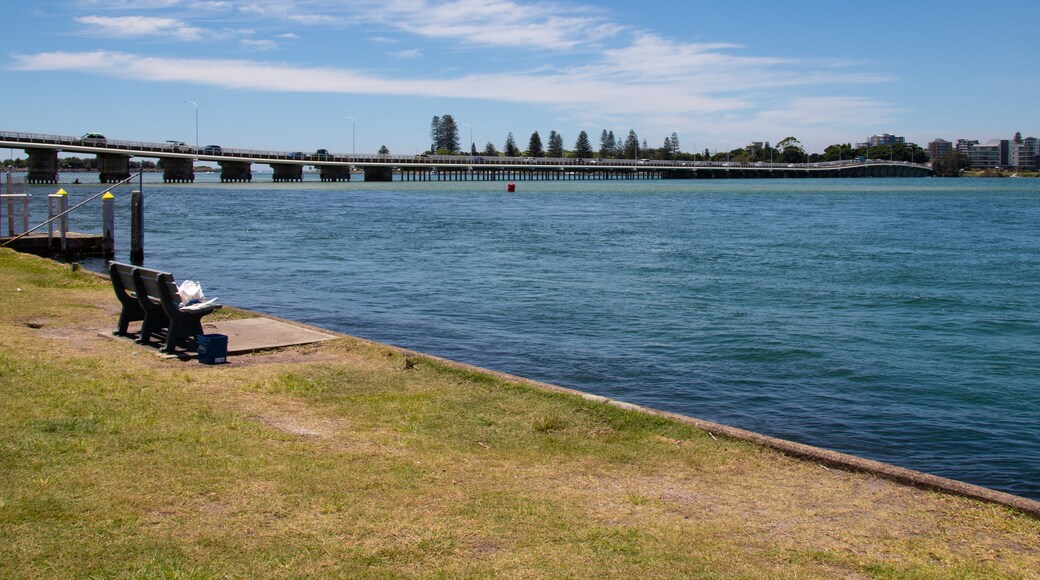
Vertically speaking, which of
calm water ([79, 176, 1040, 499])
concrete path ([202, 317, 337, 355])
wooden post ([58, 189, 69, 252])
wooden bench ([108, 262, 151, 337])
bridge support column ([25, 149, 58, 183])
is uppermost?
bridge support column ([25, 149, 58, 183])

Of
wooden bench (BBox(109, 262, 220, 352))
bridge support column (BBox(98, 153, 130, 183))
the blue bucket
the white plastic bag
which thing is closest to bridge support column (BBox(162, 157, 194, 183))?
Answer: bridge support column (BBox(98, 153, 130, 183))

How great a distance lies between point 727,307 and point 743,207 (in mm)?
56876

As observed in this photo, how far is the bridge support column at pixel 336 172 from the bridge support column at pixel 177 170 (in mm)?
25962

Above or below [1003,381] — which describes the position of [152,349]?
above

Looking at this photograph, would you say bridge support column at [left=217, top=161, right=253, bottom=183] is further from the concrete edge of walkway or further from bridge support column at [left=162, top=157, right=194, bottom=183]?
the concrete edge of walkway

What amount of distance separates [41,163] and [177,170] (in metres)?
25.9

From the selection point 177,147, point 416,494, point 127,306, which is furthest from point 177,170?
point 416,494

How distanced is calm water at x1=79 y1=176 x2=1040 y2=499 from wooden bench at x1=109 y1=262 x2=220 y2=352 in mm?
4632

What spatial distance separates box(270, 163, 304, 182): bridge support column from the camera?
148750 millimetres

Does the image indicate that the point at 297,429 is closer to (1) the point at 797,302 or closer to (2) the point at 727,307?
(2) the point at 727,307

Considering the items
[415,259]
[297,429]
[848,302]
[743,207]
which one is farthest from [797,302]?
[743,207]

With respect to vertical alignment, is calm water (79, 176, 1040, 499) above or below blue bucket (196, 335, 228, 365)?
below

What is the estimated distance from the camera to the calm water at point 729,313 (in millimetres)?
12031

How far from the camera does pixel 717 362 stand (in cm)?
1513
